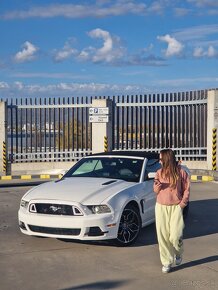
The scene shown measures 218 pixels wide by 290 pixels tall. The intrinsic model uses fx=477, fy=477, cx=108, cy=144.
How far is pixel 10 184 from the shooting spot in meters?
15.5

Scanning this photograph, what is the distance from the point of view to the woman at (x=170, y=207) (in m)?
5.98

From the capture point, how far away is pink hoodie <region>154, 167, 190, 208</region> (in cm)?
601

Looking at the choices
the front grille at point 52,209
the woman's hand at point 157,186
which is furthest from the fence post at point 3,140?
the woman's hand at point 157,186

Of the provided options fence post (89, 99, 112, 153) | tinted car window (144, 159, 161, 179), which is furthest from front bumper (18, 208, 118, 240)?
fence post (89, 99, 112, 153)

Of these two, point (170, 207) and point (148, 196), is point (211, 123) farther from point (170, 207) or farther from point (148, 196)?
point (170, 207)

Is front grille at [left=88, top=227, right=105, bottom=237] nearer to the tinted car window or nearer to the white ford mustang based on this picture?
the white ford mustang

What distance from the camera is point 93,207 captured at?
6.85 meters

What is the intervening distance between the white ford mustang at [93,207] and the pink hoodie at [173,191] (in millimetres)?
1083

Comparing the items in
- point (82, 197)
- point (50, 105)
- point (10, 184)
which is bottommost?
point (10, 184)

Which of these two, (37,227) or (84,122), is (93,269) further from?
(84,122)

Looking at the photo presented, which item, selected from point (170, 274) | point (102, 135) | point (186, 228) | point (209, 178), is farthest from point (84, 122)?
point (170, 274)

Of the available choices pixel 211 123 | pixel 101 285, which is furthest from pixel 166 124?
pixel 101 285

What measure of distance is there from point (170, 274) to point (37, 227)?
7.08ft

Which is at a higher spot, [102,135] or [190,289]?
[102,135]
